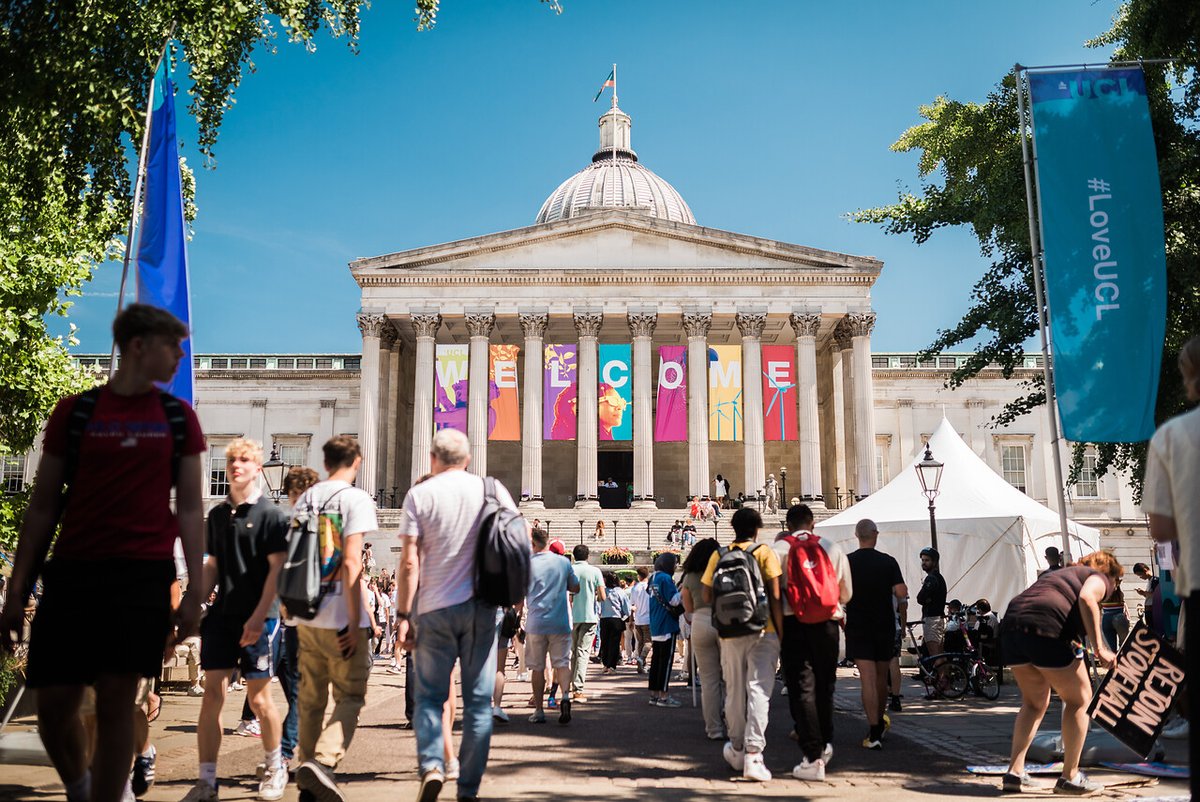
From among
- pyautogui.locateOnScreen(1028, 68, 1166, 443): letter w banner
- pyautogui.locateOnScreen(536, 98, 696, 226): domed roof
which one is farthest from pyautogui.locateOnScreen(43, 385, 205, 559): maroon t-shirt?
pyautogui.locateOnScreen(536, 98, 696, 226): domed roof

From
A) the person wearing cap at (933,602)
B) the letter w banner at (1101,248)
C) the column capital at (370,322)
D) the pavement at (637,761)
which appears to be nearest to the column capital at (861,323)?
the column capital at (370,322)

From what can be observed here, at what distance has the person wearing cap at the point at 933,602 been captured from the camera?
14.2 meters

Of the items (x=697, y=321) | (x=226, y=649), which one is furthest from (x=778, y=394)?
(x=226, y=649)

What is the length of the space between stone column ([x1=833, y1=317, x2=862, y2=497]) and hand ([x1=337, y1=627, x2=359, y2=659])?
36.6 meters

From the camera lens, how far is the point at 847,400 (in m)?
42.7

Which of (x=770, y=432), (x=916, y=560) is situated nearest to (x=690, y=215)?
(x=770, y=432)

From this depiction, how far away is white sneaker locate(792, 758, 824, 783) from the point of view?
7.29 m

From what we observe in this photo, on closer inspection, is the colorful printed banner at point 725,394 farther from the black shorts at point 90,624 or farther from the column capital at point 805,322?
the black shorts at point 90,624

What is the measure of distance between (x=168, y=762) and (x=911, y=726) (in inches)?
283

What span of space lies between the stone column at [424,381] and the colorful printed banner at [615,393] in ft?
23.2

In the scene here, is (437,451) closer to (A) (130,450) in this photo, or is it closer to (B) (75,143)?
(A) (130,450)

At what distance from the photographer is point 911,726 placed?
1055 centimetres

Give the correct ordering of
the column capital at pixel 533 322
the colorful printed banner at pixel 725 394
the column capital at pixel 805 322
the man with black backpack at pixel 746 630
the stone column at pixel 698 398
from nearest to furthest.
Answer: the man with black backpack at pixel 746 630 → the colorful printed banner at pixel 725 394 → the stone column at pixel 698 398 → the column capital at pixel 805 322 → the column capital at pixel 533 322

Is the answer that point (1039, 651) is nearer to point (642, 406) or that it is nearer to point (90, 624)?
point (90, 624)
